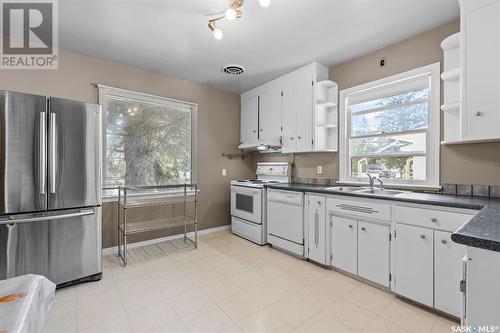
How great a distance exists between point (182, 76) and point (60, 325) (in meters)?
3.20

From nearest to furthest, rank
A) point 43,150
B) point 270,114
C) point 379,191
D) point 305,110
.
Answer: point 43,150, point 379,191, point 305,110, point 270,114

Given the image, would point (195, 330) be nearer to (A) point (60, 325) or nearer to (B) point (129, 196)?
(A) point (60, 325)

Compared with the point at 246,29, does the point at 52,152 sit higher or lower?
lower

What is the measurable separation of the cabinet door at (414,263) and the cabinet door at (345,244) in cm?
37

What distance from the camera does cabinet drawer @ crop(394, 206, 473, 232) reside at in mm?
1678

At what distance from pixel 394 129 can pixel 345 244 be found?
1443 millimetres

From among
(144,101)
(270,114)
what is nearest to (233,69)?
(270,114)

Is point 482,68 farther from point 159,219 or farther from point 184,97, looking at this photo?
point 159,219

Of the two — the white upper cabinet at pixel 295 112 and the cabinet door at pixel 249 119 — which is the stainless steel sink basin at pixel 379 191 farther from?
the cabinet door at pixel 249 119

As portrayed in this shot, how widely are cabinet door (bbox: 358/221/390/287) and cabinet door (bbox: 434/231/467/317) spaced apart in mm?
361

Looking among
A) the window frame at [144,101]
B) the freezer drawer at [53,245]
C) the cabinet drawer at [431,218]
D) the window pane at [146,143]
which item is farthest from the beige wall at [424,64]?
the freezer drawer at [53,245]

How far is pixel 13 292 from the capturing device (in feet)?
2.77

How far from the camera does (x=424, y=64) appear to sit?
93.7 inches

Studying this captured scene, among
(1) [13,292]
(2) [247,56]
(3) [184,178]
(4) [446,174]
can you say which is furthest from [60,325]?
(4) [446,174]
